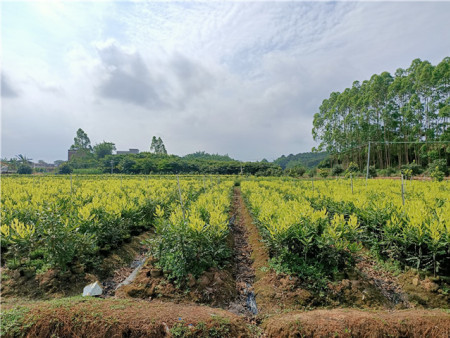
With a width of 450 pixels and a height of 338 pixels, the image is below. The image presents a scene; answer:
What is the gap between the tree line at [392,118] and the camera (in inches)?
1199

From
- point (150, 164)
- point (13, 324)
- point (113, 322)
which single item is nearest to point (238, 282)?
point (113, 322)

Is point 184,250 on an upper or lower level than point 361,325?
upper

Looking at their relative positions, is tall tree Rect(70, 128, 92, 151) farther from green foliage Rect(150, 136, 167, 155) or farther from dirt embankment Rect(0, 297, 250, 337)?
dirt embankment Rect(0, 297, 250, 337)

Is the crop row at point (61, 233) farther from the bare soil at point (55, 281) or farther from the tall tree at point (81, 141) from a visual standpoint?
the tall tree at point (81, 141)

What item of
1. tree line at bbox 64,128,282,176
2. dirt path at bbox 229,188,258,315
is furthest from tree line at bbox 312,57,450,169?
dirt path at bbox 229,188,258,315

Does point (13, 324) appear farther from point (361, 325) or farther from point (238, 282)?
point (361, 325)

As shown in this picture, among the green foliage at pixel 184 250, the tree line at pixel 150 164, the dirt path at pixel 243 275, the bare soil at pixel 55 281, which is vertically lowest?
the dirt path at pixel 243 275

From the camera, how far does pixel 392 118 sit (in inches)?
1437

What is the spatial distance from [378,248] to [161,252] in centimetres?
521

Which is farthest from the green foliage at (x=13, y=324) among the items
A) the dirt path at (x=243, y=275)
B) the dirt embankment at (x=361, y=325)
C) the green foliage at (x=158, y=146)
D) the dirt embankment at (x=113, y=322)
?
the green foliage at (x=158, y=146)

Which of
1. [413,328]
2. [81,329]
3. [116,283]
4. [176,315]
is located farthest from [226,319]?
[116,283]

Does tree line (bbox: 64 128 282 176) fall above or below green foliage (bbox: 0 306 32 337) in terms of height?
above

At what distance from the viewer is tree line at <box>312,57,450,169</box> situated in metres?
30.5

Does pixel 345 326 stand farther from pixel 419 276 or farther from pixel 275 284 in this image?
pixel 419 276
